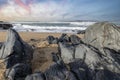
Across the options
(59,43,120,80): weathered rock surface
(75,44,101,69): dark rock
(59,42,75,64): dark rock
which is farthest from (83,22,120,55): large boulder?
(59,42,75,64): dark rock

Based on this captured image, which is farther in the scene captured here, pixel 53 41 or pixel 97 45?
pixel 53 41

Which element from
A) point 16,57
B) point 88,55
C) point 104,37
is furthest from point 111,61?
point 16,57

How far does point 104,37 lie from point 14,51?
3.29m

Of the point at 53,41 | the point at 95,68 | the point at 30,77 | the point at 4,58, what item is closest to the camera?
the point at 30,77

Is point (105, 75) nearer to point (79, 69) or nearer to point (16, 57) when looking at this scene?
point (79, 69)

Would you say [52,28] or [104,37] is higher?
[104,37]

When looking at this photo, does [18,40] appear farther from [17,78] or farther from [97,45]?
[97,45]

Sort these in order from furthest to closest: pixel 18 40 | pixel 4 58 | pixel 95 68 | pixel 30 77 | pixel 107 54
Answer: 1. pixel 18 40
2. pixel 4 58
3. pixel 107 54
4. pixel 95 68
5. pixel 30 77

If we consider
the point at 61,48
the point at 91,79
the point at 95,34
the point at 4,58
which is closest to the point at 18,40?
the point at 4,58

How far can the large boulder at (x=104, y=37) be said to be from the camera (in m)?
9.12

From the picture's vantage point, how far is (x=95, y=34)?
962 centimetres

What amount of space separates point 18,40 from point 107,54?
3522 mm

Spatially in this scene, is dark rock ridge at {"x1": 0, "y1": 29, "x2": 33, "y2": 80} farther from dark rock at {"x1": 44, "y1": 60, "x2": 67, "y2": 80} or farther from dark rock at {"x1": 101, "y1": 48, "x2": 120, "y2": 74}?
dark rock at {"x1": 101, "y1": 48, "x2": 120, "y2": 74}

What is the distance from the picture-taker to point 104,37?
30.6 ft
